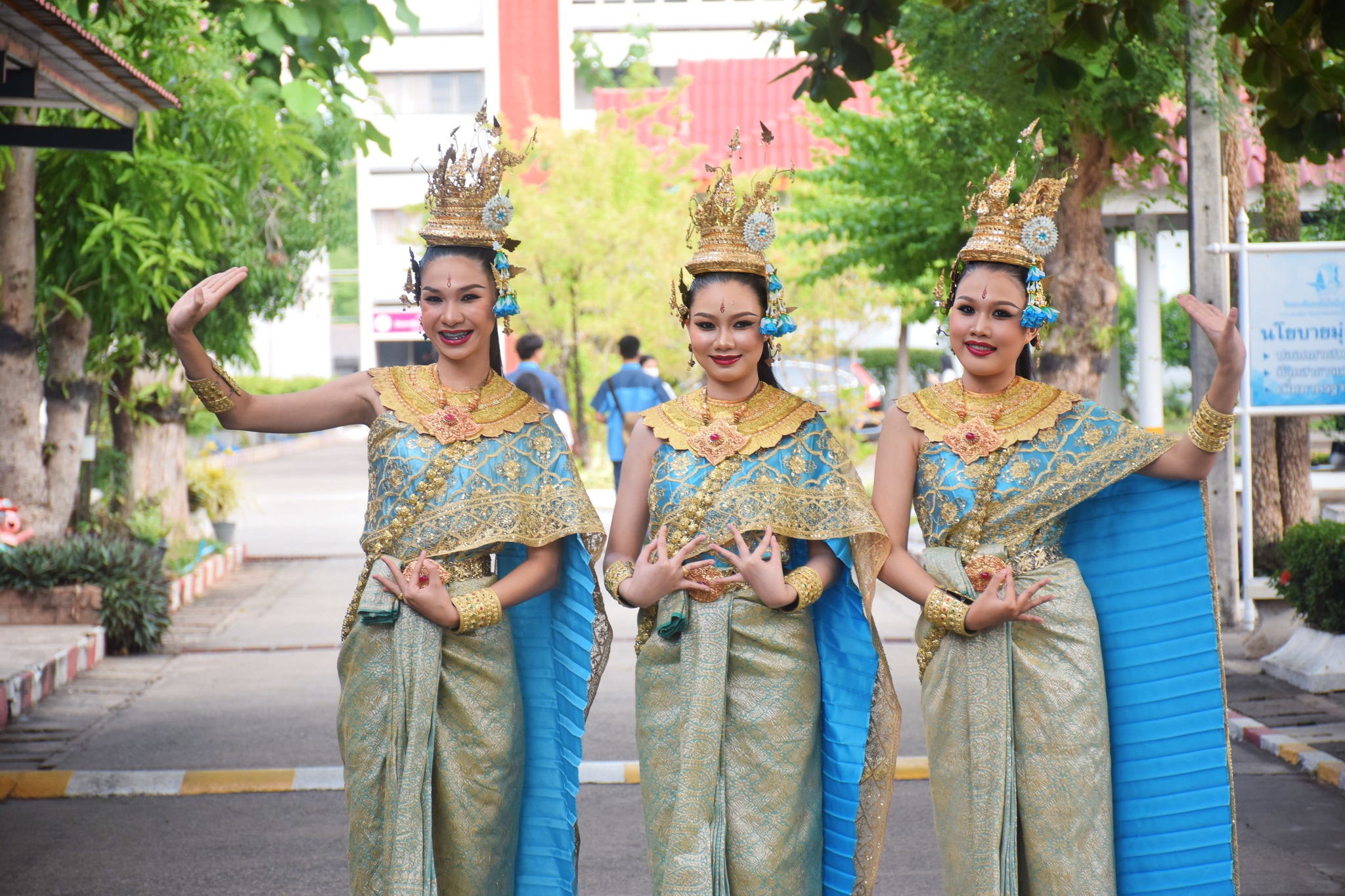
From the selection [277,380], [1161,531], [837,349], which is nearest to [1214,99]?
[1161,531]

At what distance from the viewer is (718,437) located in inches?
137

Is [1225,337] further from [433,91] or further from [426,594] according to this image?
[433,91]

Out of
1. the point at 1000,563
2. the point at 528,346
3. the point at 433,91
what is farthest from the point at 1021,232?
the point at 433,91

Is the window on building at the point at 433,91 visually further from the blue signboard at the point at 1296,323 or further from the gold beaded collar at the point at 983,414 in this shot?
the gold beaded collar at the point at 983,414

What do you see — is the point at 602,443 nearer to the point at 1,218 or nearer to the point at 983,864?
the point at 1,218

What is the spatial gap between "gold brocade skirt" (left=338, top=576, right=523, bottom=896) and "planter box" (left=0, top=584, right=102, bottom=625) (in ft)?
18.5

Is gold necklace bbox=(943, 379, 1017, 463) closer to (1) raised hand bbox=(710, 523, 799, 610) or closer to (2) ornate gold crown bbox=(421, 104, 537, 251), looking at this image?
(1) raised hand bbox=(710, 523, 799, 610)

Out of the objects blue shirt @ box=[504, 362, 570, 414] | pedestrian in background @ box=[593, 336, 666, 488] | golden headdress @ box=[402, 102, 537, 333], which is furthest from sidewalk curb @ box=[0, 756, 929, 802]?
pedestrian in background @ box=[593, 336, 666, 488]

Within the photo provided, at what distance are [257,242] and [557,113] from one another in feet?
26.7

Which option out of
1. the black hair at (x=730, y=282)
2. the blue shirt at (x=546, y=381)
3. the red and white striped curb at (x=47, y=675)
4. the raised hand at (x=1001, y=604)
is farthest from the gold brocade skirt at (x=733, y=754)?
the blue shirt at (x=546, y=381)

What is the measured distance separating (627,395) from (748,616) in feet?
29.2

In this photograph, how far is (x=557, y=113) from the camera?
19219 millimetres

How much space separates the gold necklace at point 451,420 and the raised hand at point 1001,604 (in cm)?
124

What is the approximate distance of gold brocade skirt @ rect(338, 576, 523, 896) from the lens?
11.0ft
